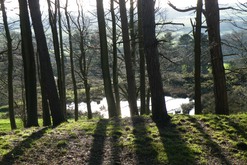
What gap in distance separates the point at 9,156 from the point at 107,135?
2705mm

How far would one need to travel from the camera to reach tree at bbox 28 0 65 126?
35.0 feet

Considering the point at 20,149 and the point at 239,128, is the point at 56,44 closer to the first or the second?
the point at 20,149

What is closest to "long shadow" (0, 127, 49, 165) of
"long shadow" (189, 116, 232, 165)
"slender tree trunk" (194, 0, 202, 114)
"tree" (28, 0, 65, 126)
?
"tree" (28, 0, 65, 126)

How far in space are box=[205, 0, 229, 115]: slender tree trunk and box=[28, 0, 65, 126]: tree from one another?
5.78 meters

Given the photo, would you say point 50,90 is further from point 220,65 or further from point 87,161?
point 220,65

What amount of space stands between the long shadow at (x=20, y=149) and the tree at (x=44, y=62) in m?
2.27

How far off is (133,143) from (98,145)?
881 millimetres

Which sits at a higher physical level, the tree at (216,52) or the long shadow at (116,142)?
the tree at (216,52)

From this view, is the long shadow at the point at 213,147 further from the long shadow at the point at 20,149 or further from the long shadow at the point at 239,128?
the long shadow at the point at 20,149

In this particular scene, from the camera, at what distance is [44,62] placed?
1093cm

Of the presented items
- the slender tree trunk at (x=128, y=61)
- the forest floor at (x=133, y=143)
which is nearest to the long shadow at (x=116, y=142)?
the forest floor at (x=133, y=143)

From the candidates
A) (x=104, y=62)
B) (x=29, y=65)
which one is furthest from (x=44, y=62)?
(x=104, y=62)

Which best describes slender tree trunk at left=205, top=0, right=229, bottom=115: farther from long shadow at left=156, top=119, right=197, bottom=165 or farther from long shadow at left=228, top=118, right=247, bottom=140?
long shadow at left=156, top=119, right=197, bottom=165

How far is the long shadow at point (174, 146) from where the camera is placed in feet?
23.8
